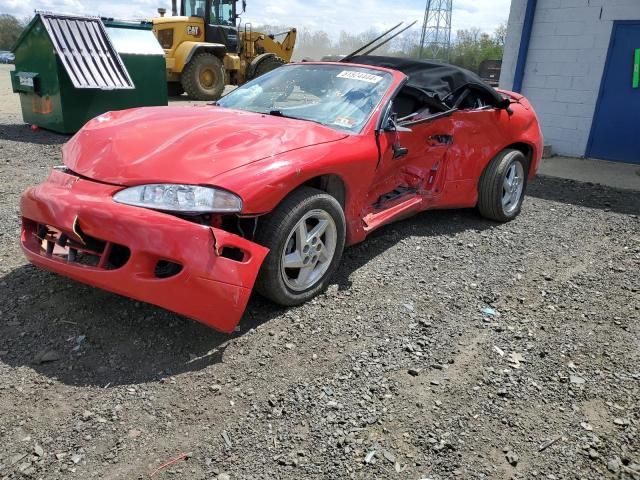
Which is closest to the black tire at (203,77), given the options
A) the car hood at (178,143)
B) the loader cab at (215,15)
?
the loader cab at (215,15)

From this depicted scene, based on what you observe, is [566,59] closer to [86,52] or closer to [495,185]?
[495,185]

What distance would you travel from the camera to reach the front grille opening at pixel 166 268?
2.68 metres

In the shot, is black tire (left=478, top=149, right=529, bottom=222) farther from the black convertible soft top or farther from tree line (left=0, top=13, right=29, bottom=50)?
tree line (left=0, top=13, right=29, bottom=50)

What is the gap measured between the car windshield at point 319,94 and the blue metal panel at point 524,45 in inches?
251

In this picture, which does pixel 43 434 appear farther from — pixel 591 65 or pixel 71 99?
pixel 591 65

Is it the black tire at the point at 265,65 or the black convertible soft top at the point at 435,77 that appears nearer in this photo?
the black convertible soft top at the point at 435,77

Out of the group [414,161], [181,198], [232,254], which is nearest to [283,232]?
[232,254]

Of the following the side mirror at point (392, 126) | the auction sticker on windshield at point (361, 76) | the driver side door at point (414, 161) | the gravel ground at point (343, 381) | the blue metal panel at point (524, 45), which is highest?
the blue metal panel at point (524, 45)

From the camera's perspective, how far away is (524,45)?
9.31 metres

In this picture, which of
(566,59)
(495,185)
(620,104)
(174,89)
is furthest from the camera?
(174,89)

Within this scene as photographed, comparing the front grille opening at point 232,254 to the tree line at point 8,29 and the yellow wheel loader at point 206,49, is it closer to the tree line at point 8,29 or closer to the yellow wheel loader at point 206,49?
the yellow wheel loader at point 206,49

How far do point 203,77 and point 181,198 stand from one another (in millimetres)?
13065

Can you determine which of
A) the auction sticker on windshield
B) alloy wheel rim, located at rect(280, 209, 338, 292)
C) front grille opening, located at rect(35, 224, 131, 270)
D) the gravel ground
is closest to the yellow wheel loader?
the auction sticker on windshield

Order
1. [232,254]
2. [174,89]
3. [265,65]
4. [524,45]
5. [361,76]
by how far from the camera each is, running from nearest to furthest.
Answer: [232,254] → [361,76] → [524,45] → [174,89] → [265,65]
